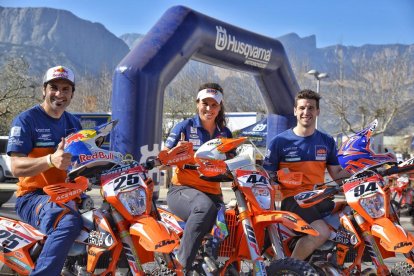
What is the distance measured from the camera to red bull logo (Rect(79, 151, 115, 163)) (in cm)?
353

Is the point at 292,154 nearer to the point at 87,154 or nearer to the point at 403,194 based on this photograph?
the point at 87,154

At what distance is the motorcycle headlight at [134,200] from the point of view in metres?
3.60

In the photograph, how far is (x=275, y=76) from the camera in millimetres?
12797

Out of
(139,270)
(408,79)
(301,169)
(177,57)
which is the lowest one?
(139,270)

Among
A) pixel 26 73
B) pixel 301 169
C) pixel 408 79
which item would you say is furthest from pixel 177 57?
pixel 408 79

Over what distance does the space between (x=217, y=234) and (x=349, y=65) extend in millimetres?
36338

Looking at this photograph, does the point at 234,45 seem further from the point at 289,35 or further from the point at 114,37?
the point at 114,37

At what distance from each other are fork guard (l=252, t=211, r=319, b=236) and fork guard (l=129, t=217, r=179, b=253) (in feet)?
2.45

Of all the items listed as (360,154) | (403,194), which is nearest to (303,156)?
(360,154)

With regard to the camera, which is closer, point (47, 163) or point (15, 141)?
point (47, 163)

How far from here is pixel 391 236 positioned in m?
3.91

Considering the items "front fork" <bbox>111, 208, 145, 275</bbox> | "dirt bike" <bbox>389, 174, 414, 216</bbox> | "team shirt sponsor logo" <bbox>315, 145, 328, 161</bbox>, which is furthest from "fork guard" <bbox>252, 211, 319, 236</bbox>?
"dirt bike" <bbox>389, 174, 414, 216</bbox>

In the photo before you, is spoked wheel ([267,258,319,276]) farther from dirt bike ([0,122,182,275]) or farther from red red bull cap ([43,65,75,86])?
red red bull cap ([43,65,75,86])

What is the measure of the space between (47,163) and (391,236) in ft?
8.44
